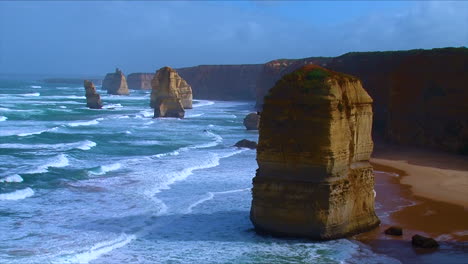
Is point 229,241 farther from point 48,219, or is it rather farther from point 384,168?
point 384,168

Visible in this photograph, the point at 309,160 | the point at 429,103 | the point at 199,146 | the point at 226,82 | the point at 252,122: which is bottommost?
the point at 199,146

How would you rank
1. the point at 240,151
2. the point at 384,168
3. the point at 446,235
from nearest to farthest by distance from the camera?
the point at 446,235, the point at 384,168, the point at 240,151

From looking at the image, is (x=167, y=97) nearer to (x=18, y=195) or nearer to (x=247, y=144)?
(x=247, y=144)

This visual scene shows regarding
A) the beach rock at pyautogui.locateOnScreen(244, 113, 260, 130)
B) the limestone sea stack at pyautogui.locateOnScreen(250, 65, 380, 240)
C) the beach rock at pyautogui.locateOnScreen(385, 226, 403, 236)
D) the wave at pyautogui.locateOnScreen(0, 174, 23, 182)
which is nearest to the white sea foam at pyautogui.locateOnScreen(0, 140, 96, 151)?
the wave at pyautogui.locateOnScreen(0, 174, 23, 182)

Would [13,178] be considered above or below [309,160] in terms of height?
below

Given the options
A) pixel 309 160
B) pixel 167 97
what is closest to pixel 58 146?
pixel 309 160

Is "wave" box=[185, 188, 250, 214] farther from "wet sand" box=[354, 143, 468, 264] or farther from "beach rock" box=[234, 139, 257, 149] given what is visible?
"beach rock" box=[234, 139, 257, 149]

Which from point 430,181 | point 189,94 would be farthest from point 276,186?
point 189,94
